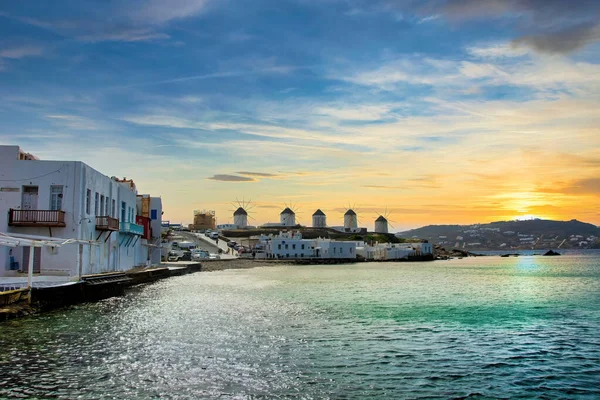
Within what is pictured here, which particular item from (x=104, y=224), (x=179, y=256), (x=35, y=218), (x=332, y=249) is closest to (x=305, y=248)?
(x=332, y=249)

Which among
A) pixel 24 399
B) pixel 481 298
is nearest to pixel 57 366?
pixel 24 399

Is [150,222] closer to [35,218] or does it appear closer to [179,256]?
[35,218]

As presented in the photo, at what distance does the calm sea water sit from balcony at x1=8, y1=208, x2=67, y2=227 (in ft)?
24.6

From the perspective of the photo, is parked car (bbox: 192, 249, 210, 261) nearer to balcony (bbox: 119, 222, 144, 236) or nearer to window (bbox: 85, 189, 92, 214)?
balcony (bbox: 119, 222, 144, 236)

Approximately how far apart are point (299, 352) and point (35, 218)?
26409 millimetres

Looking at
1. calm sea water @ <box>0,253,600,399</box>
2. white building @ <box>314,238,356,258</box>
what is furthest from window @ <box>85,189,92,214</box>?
white building @ <box>314,238,356,258</box>

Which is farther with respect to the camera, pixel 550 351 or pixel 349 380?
pixel 550 351

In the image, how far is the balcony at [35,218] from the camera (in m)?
38.3

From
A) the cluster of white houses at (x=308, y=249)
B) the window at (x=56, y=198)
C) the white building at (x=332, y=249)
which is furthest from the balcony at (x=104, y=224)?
the white building at (x=332, y=249)

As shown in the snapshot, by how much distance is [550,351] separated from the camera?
21.6 m

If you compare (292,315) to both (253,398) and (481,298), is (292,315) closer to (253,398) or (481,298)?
(253,398)

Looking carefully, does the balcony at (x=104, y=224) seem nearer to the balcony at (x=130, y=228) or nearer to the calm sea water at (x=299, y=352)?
the balcony at (x=130, y=228)

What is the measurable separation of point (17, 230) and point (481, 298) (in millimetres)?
36116

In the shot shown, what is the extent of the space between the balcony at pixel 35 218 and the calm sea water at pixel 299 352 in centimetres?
750
